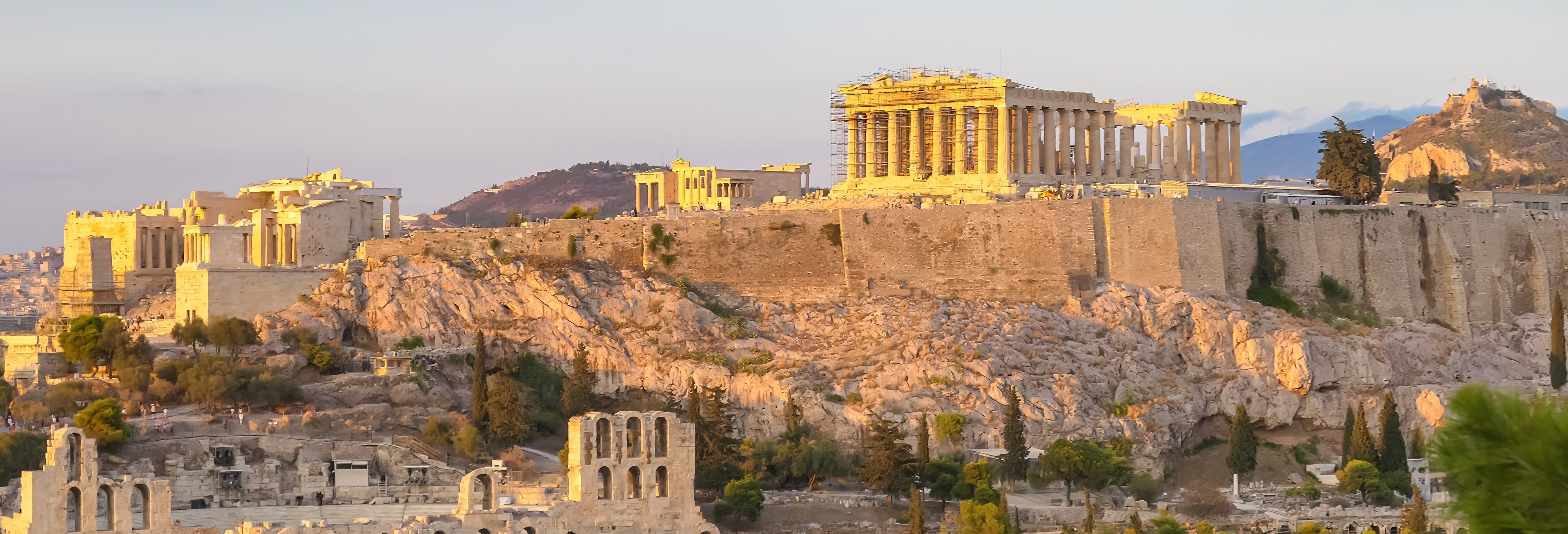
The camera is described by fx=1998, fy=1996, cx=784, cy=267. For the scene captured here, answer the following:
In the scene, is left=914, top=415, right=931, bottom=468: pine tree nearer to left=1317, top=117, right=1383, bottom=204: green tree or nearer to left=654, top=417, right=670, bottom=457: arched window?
left=654, top=417, right=670, bottom=457: arched window

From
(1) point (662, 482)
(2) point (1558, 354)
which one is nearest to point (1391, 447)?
(2) point (1558, 354)

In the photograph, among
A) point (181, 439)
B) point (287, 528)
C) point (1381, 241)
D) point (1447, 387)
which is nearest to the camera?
point (287, 528)

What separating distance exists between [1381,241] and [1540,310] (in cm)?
714

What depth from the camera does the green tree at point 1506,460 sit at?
31.7 feet

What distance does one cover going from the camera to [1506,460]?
988 cm

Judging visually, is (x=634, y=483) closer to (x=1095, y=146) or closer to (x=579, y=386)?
(x=579, y=386)

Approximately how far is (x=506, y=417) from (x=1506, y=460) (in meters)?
40.6

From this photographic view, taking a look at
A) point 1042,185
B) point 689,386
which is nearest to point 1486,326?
point 1042,185

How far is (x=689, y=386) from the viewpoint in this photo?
51.3 meters

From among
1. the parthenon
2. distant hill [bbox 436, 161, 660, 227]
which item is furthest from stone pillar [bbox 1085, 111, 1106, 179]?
distant hill [bbox 436, 161, 660, 227]

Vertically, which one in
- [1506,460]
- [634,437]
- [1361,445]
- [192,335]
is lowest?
[1361,445]

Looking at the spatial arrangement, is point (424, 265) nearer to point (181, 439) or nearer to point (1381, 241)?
point (181, 439)

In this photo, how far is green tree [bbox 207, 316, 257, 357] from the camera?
5234 cm

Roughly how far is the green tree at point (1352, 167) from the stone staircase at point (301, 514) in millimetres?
33781
